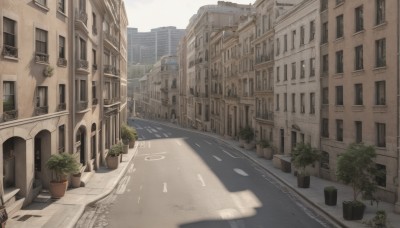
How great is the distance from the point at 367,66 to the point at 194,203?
14742 mm

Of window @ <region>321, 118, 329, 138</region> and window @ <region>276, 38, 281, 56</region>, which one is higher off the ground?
window @ <region>276, 38, 281, 56</region>

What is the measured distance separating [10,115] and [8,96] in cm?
97

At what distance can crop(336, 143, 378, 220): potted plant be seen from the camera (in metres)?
21.0

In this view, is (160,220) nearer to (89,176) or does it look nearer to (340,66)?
(89,176)

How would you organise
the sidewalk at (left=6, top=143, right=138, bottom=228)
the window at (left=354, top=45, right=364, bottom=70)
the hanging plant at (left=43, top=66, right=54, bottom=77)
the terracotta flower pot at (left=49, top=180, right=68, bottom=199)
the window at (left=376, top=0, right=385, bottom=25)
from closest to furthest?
the sidewalk at (left=6, top=143, right=138, bottom=228)
the hanging plant at (left=43, top=66, right=54, bottom=77)
the terracotta flower pot at (left=49, top=180, right=68, bottom=199)
the window at (left=376, top=0, right=385, bottom=25)
the window at (left=354, top=45, right=364, bottom=70)

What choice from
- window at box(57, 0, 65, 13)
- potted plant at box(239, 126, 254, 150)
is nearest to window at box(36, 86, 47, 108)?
window at box(57, 0, 65, 13)

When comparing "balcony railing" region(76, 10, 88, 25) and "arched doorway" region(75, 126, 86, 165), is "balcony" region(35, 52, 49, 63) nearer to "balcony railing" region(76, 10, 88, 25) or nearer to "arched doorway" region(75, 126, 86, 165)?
"balcony railing" region(76, 10, 88, 25)

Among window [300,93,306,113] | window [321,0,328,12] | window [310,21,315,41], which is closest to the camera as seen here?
window [321,0,328,12]

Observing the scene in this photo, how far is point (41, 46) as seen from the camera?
23812mm

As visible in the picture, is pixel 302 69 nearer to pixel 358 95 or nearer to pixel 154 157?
pixel 358 95

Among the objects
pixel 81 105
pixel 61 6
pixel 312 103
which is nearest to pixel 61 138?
pixel 81 105

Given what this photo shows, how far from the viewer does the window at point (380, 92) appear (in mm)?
26453

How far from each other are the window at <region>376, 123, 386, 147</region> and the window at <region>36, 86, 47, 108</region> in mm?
21065

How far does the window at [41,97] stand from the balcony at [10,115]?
3.23 metres
